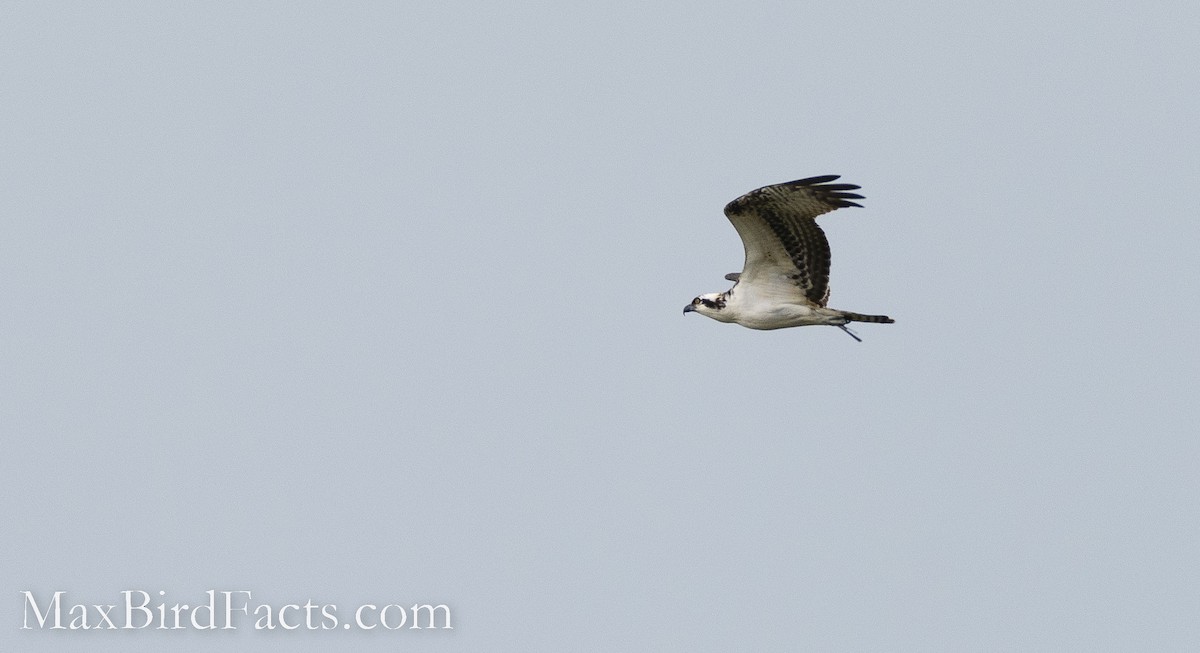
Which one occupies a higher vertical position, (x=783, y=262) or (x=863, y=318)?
(x=783, y=262)

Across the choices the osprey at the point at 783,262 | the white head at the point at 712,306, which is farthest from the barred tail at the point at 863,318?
the white head at the point at 712,306

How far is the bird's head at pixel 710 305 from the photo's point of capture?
29469 millimetres

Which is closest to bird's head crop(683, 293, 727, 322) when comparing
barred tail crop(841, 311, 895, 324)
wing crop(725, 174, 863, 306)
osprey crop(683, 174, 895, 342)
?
osprey crop(683, 174, 895, 342)

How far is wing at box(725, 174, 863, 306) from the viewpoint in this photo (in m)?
27.3

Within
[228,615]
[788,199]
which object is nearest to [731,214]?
[788,199]

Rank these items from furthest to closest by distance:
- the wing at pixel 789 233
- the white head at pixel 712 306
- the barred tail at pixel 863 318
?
the white head at pixel 712 306 < the barred tail at pixel 863 318 < the wing at pixel 789 233

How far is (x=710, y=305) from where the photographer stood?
29562 mm

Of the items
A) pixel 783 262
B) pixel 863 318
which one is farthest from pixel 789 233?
pixel 863 318

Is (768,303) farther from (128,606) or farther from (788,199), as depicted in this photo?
(128,606)

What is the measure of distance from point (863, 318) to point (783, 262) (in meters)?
1.26

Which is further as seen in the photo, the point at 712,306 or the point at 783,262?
the point at 712,306

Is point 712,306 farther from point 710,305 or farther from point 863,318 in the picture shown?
point 863,318

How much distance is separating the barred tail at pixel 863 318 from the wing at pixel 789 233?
1.11 feet

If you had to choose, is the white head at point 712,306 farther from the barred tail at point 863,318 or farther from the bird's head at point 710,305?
the barred tail at point 863,318
